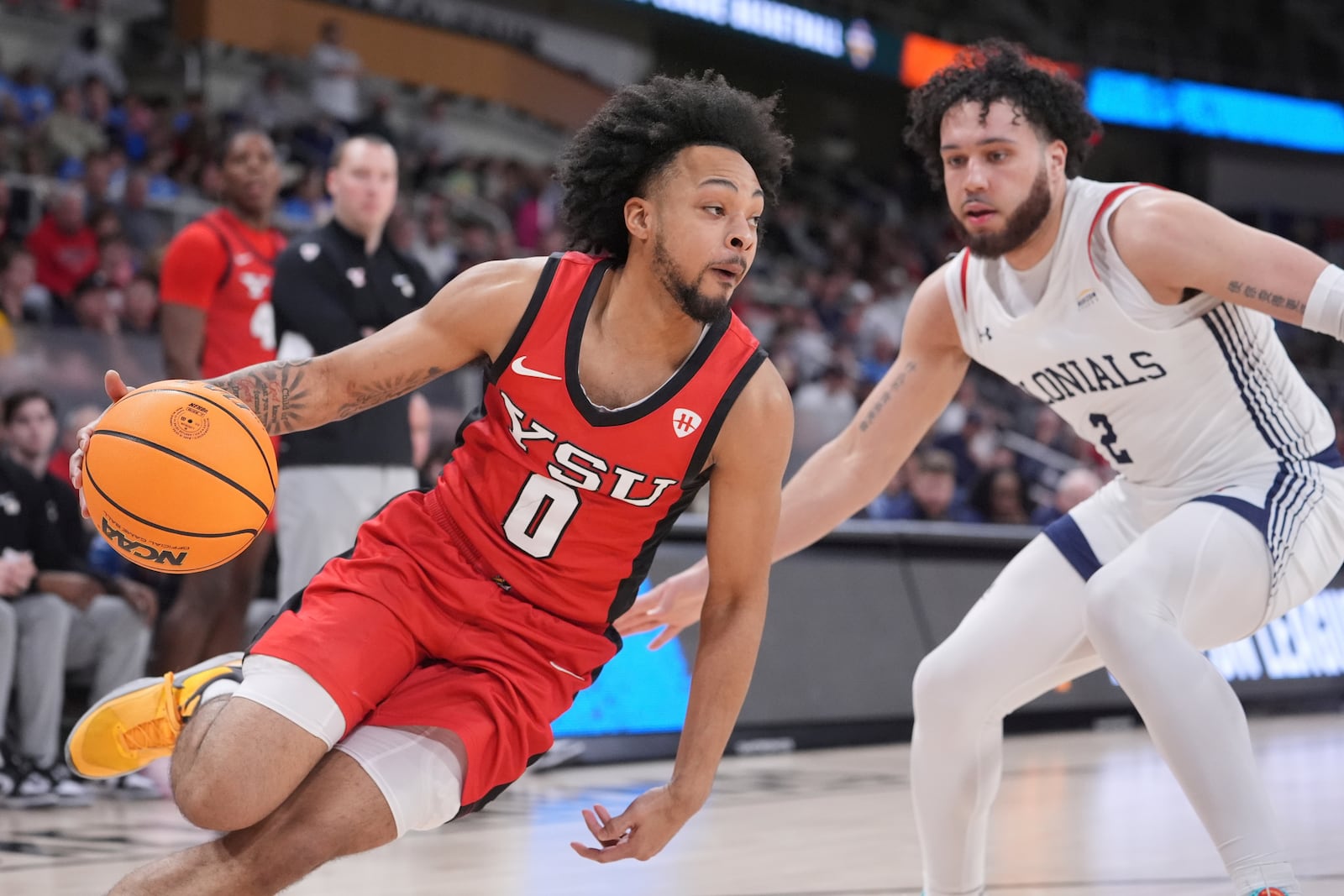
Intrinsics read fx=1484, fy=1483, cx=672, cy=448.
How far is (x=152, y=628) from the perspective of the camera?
6.84 m

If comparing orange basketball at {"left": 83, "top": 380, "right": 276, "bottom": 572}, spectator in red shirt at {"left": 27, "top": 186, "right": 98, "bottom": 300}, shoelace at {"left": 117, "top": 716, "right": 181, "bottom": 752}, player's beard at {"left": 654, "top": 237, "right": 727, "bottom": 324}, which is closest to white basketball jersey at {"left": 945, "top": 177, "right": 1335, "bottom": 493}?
player's beard at {"left": 654, "top": 237, "right": 727, "bottom": 324}

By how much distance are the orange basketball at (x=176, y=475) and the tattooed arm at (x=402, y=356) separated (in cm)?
17

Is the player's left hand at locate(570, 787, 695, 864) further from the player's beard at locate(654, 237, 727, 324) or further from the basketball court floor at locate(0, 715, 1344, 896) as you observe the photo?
the basketball court floor at locate(0, 715, 1344, 896)

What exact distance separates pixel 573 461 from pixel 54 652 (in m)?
3.93

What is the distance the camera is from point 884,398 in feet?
14.5

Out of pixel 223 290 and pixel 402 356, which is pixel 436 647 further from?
pixel 223 290

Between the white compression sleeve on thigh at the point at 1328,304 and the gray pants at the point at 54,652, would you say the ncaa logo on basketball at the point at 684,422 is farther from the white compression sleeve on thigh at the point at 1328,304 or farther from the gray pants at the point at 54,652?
the gray pants at the point at 54,652

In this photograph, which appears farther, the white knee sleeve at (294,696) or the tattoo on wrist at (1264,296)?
the tattoo on wrist at (1264,296)

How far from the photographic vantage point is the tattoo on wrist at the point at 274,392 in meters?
3.22

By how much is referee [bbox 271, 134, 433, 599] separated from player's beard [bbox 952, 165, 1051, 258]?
2808 millimetres

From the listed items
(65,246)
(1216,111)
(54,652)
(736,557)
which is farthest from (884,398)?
(1216,111)

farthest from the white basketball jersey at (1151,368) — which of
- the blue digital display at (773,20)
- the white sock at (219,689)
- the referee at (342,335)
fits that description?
the blue digital display at (773,20)

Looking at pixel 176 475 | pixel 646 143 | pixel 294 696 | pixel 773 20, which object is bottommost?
pixel 294 696

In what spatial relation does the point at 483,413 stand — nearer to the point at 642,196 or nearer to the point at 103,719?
the point at 642,196
